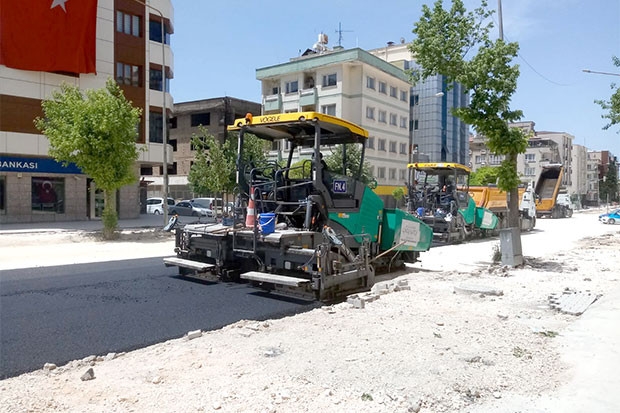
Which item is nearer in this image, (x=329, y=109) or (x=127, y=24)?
(x=127, y=24)

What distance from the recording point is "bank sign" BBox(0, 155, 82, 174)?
25.6 meters

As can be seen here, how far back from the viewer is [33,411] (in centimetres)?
373

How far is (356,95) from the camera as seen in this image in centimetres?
4175

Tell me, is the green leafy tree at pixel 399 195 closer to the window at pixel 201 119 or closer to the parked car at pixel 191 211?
the parked car at pixel 191 211

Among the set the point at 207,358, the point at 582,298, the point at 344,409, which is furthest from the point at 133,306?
the point at 582,298

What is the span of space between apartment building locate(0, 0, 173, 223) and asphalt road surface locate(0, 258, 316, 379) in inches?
591

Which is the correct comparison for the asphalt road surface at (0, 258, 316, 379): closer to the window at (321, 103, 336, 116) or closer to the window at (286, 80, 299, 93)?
the window at (321, 103, 336, 116)

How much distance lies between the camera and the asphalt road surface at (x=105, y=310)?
203 inches

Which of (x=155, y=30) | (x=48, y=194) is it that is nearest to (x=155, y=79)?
(x=155, y=30)

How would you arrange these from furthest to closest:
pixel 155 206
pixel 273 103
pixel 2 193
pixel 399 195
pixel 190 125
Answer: pixel 190 125
pixel 273 103
pixel 155 206
pixel 399 195
pixel 2 193

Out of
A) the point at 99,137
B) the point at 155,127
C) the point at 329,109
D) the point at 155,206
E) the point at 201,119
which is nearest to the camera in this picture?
the point at 99,137

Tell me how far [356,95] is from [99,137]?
26.9 meters

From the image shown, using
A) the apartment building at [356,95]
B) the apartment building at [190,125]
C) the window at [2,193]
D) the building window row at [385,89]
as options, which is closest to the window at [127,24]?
the window at [2,193]

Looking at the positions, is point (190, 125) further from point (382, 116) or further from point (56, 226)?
point (56, 226)
